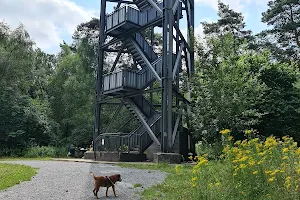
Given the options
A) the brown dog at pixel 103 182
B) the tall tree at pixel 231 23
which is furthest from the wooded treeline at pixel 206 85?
the brown dog at pixel 103 182

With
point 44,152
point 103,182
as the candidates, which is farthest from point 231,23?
point 103,182

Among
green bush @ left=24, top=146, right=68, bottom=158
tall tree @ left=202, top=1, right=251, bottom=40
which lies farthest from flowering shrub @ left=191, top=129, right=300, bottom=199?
tall tree @ left=202, top=1, right=251, bottom=40

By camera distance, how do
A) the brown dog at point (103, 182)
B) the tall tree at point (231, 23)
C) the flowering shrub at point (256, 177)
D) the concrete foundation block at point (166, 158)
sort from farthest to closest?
1. the tall tree at point (231, 23)
2. the concrete foundation block at point (166, 158)
3. the brown dog at point (103, 182)
4. the flowering shrub at point (256, 177)

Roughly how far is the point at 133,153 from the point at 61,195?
31.8 ft

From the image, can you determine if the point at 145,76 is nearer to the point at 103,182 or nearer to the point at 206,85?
the point at 206,85

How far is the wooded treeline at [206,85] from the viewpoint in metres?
13.9

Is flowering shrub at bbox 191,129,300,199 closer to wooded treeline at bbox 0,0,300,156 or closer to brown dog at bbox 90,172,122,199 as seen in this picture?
brown dog at bbox 90,172,122,199

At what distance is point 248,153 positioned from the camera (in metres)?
4.80

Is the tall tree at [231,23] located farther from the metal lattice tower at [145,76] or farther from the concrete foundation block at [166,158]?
the concrete foundation block at [166,158]

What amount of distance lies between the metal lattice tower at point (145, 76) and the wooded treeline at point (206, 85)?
1453 millimetres

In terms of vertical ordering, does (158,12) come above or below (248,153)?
above

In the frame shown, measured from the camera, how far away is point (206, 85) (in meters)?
14.1

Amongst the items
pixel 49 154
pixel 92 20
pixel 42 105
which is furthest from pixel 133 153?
pixel 92 20

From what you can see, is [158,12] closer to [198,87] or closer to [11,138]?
Result: [198,87]
